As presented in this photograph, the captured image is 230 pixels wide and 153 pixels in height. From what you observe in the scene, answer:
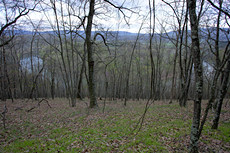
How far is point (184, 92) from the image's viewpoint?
9.76 m

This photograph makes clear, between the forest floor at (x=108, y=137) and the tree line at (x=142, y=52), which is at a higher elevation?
the tree line at (x=142, y=52)

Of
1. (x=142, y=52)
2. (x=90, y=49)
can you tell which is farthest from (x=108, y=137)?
(x=142, y=52)

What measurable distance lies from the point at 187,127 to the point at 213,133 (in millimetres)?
945

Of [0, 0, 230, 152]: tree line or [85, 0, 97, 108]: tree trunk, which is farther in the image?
[85, 0, 97, 108]: tree trunk

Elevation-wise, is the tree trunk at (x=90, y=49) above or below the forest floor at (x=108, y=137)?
above

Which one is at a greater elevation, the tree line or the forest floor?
the tree line

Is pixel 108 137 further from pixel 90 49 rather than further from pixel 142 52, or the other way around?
pixel 142 52

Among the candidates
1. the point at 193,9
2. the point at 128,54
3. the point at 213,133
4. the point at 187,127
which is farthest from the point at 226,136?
the point at 128,54

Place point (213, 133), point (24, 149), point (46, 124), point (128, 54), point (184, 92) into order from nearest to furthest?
1. point (24, 149)
2. point (213, 133)
3. point (46, 124)
4. point (184, 92)
5. point (128, 54)

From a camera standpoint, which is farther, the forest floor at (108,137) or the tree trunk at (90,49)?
the tree trunk at (90,49)

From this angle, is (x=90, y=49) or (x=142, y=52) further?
(x=142, y=52)

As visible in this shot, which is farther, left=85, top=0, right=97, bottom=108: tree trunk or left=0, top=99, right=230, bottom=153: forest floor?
left=85, top=0, right=97, bottom=108: tree trunk

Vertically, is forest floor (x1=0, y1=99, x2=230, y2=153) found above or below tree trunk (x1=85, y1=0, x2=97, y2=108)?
below

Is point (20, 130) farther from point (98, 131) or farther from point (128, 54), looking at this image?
point (128, 54)
